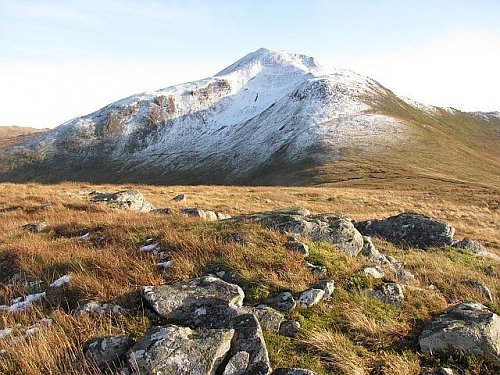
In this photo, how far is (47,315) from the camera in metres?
6.43

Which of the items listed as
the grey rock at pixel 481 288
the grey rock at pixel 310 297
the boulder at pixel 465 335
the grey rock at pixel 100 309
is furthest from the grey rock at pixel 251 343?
the grey rock at pixel 481 288

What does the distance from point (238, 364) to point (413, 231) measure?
13472mm

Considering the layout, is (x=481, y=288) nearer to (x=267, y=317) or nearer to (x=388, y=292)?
(x=388, y=292)

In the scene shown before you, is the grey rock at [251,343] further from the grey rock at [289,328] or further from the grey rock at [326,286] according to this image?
the grey rock at [326,286]

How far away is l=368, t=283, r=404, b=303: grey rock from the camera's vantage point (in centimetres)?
757

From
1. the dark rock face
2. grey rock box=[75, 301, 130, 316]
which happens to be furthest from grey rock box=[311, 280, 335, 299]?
the dark rock face

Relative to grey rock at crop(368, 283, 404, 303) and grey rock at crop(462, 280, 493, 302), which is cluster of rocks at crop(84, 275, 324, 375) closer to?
grey rock at crop(368, 283, 404, 303)

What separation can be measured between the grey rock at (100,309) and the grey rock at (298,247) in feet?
12.7

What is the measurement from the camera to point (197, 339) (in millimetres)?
5328

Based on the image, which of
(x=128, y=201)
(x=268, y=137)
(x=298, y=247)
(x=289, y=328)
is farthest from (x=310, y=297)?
(x=268, y=137)

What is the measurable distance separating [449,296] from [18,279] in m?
9.33

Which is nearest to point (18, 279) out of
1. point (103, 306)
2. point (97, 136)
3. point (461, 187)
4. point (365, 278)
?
point (103, 306)

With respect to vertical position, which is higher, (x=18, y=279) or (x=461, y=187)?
(x=18, y=279)

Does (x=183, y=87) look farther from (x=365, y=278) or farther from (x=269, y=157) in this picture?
(x=365, y=278)
